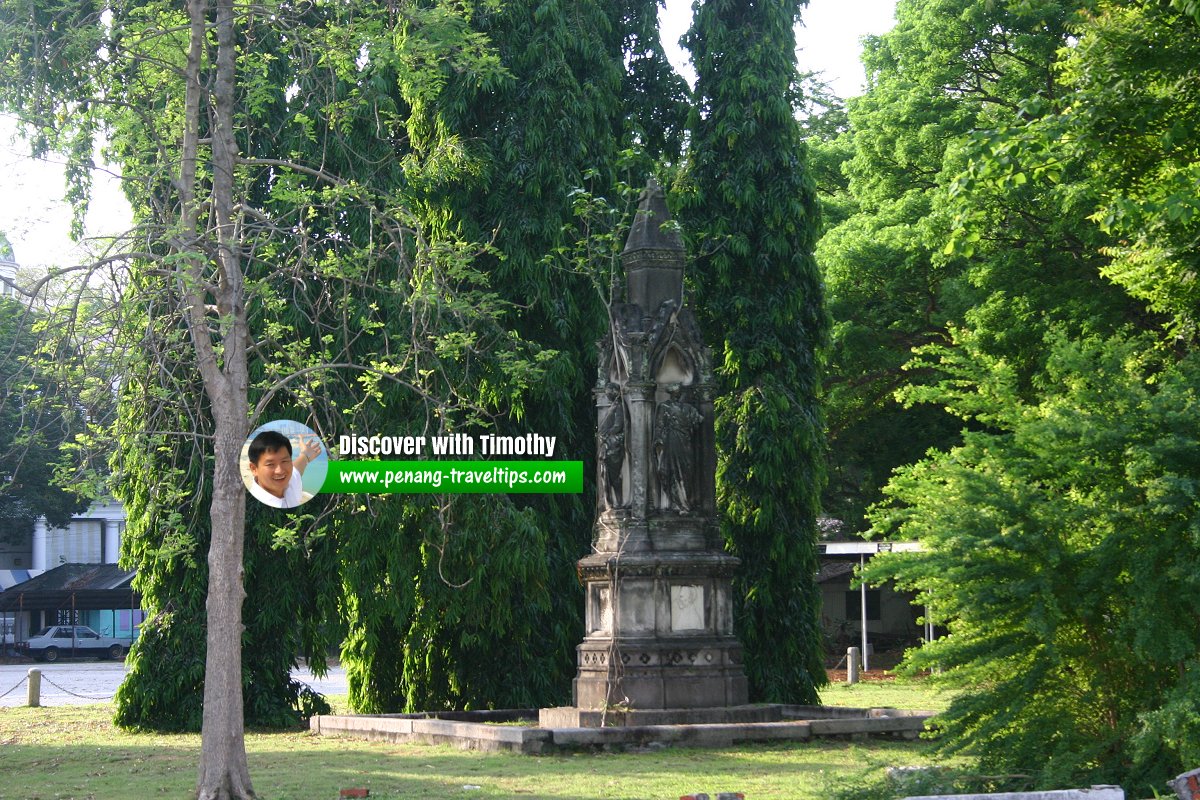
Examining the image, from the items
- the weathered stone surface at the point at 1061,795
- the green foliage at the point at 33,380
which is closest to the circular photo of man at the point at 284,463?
the green foliage at the point at 33,380

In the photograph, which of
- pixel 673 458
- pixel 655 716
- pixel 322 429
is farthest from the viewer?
pixel 673 458

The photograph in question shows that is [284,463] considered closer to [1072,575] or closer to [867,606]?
[1072,575]

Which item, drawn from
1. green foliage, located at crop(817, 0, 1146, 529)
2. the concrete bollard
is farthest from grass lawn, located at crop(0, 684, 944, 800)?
green foliage, located at crop(817, 0, 1146, 529)

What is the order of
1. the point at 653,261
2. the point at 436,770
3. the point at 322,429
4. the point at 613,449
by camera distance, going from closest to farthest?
the point at 436,770 → the point at 322,429 → the point at 613,449 → the point at 653,261

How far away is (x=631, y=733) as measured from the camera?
15586 millimetres

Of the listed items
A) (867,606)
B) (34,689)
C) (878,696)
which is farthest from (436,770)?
(867,606)

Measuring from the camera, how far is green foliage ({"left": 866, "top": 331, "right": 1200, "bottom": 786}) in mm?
9875

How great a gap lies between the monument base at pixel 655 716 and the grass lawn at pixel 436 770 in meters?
1.10

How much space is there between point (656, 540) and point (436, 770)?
4.40 metres

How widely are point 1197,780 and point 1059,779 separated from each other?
6.45 feet

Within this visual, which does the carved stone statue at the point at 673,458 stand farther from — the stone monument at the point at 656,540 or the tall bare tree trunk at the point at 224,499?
the tall bare tree trunk at the point at 224,499

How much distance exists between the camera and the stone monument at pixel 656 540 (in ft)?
55.6

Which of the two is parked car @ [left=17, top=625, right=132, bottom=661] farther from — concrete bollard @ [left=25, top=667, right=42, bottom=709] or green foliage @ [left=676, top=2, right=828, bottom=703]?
green foliage @ [left=676, top=2, right=828, bottom=703]

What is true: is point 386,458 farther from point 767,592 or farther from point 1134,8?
point 1134,8
